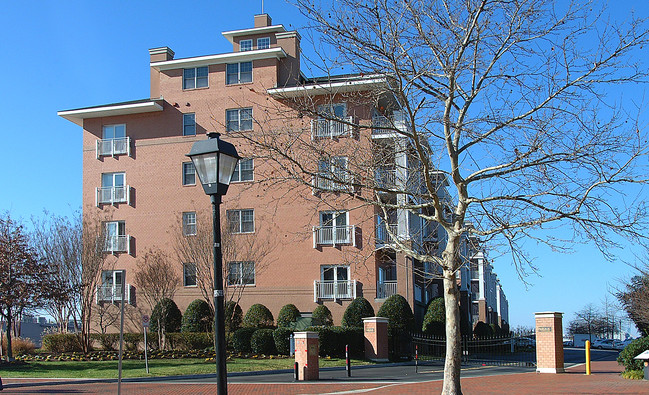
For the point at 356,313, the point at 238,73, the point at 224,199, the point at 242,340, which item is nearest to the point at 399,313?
the point at 356,313

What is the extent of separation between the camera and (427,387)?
18938 millimetres

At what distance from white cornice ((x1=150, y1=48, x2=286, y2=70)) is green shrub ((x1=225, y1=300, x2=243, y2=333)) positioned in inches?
532

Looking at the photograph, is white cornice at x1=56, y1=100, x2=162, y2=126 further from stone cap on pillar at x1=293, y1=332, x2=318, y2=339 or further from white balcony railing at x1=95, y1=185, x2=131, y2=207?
stone cap on pillar at x1=293, y1=332, x2=318, y2=339

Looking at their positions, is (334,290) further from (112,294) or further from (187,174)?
(112,294)

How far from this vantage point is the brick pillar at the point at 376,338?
30188 mm

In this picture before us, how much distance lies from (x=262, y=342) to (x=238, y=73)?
1566cm

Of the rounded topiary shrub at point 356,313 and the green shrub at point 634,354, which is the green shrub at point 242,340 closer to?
the rounded topiary shrub at point 356,313

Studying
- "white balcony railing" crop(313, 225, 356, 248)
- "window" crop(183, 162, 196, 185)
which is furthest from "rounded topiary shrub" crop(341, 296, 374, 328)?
"window" crop(183, 162, 196, 185)

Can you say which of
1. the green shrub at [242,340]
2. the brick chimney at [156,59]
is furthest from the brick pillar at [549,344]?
the brick chimney at [156,59]

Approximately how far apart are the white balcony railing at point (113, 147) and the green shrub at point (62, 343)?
1118 cm

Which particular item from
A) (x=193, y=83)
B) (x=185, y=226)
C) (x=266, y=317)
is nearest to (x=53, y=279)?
(x=185, y=226)

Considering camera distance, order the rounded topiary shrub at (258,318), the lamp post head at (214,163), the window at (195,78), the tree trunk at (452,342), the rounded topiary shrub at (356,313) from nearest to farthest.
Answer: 1. the lamp post head at (214,163)
2. the tree trunk at (452,342)
3. the rounded topiary shrub at (356,313)
4. the rounded topiary shrub at (258,318)
5. the window at (195,78)

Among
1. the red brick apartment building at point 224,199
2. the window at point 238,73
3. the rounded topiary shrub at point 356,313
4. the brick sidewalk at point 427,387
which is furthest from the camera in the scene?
the window at point 238,73

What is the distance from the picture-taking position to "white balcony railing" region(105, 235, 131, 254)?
4041cm
